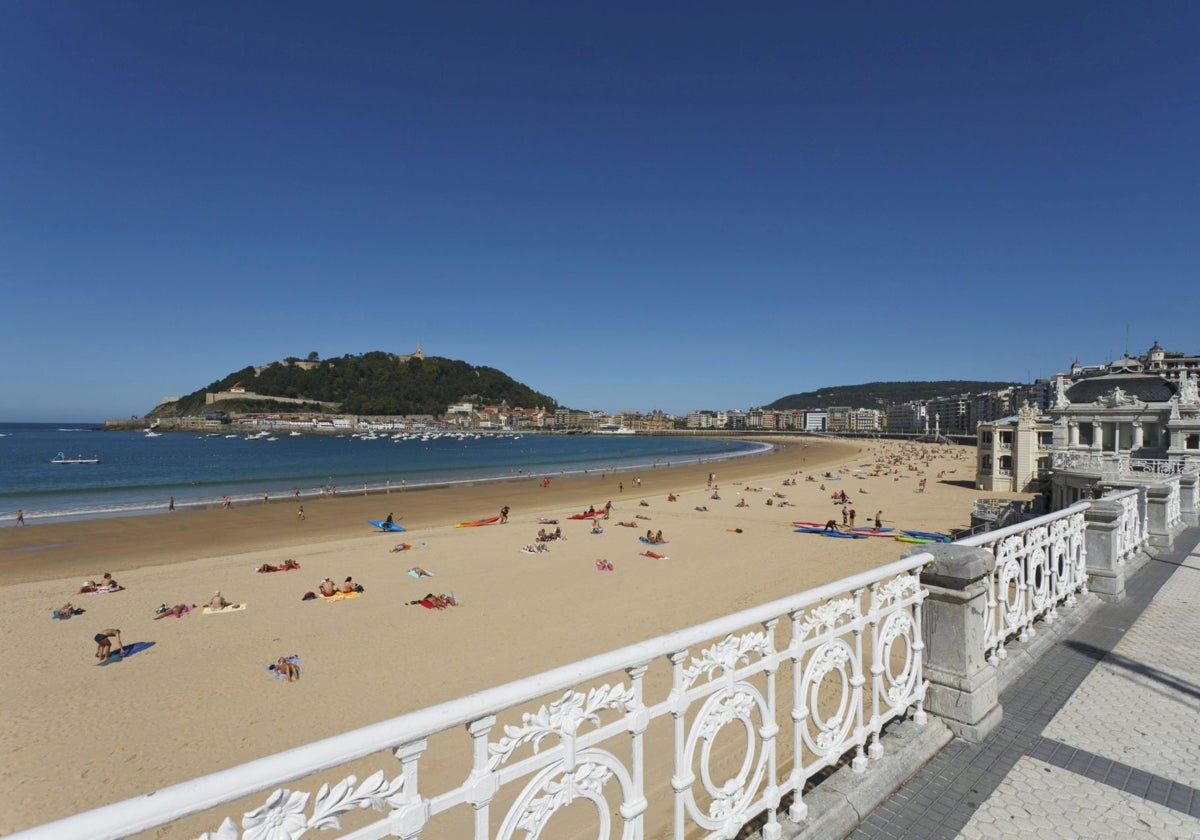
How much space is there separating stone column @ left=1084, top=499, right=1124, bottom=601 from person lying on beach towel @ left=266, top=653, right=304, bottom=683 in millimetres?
11695

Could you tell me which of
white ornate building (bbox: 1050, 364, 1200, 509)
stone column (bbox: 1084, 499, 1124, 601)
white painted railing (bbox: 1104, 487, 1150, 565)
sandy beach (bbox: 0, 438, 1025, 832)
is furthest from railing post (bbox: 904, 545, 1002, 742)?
white ornate building (bbox: 1050, 364, 1200, 509)

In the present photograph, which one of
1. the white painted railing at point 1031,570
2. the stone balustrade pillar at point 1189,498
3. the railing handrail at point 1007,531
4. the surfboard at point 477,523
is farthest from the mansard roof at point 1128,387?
the surfboard at point 477,523

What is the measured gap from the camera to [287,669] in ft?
32.8

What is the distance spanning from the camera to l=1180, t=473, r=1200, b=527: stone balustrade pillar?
11.7 m

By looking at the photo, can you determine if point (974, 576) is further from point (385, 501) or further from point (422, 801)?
point (385, 501)

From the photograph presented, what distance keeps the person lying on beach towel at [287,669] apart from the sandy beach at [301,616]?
204 millimetres

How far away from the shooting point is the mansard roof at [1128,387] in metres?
24.1

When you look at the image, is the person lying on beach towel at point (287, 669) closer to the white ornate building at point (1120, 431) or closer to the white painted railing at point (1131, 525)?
the white painted railing at point (1131, 525)

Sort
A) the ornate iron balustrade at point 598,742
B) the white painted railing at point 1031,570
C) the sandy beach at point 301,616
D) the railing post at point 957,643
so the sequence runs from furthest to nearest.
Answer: the sandy beach at point 301,616 < the white painted railing at point 1031,570 < the railing post at point 957,643 < the ornate iron balustrade at point 598,742

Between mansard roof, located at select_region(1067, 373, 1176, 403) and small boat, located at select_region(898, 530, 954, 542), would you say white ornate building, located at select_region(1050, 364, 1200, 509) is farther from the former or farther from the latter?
small boat, located at select_region(898, 530, 954, 542)

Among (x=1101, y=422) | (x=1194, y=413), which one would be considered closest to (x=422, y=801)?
(x=1194, y=413)

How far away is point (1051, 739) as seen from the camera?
3957 mm

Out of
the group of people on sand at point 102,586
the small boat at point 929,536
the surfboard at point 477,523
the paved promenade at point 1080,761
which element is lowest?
the surfboard at point 477,523

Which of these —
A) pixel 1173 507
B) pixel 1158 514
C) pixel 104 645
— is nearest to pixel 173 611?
pixel 104 645
